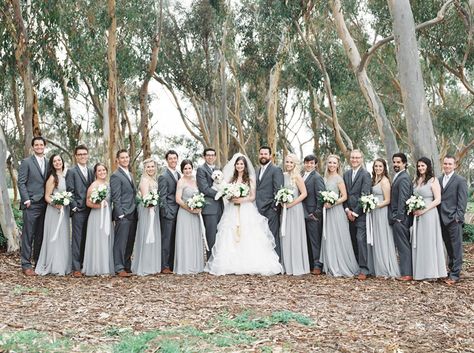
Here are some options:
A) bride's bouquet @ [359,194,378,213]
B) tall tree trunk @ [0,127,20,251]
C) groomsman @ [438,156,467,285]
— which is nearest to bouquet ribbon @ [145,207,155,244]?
bride's bouquet @ [359,194,378,213]

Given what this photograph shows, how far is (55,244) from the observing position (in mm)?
8805

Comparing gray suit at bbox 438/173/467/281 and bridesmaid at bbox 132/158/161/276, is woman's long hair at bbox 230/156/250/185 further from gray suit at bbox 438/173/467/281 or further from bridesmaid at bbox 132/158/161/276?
gray suit at bbox 438/173/467/281

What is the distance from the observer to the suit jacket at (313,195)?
8.92 metres

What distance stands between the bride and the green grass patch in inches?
163

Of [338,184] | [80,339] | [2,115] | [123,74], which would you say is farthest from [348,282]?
[2,115]

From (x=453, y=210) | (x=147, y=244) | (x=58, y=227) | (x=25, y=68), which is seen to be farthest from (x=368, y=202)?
(x=25, y=68)

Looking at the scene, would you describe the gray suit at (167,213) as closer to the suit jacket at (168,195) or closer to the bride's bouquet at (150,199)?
the suit jacket at (168,195)

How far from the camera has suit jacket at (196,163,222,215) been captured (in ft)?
30.0

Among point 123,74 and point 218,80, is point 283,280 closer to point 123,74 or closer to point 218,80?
point 123,74

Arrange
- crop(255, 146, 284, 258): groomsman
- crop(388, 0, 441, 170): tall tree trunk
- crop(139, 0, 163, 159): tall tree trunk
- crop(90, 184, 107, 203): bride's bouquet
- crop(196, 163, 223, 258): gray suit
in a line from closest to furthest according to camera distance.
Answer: crop(90, 184, 107, 203): bride's bouquet → crop(255, 146, 284, 258): groomsman → crop(196, 163, 223, 258): gray suit → crop(388, 0, 441, 170): tall tree trunk → crop(139, 0, 163, 159): tall tree trunk

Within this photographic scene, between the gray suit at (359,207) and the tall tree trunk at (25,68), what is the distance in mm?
7337

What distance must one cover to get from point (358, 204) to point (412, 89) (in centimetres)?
271

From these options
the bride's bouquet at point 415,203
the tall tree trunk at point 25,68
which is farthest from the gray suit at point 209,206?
the tall tree trunk at point 25,68

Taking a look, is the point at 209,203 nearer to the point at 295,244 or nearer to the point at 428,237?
the point at 295,244
